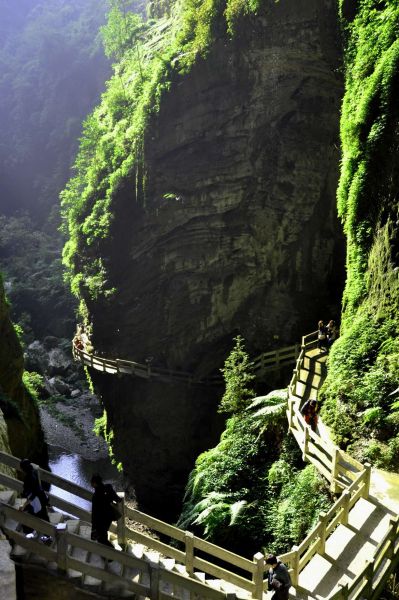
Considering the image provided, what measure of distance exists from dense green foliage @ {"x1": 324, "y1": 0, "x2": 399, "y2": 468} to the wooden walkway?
5.78ft

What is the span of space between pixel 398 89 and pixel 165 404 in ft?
63.2

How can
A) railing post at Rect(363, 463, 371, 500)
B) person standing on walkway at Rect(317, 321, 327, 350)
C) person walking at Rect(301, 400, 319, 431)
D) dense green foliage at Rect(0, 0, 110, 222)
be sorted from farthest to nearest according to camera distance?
dense green foliage at Rect(0, 0, 110, 222) → person standing on walkway at Rect(317, 321, 327, 350) → person walking at Rect(301, 400, 319, 431) → railing post at Rect(363, 463, 371, 500)

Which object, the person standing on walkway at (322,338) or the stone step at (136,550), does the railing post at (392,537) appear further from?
the person standing on walkway at (322,338)

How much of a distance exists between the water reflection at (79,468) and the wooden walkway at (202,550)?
23.1 meters

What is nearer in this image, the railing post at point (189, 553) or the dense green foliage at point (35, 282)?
the railing post at point (189, 553)

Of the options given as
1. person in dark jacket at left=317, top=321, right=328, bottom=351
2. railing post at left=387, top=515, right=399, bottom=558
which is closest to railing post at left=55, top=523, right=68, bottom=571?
railing post at left=387, top=515, right=399, bottom=558

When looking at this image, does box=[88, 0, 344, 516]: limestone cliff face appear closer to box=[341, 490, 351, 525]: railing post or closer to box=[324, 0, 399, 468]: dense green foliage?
box=[324, 0, 399, 468]: dense green foliage

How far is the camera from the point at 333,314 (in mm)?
27438

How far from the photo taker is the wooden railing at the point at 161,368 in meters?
26.5

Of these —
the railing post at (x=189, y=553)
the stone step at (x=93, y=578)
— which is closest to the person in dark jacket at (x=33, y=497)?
the stone step at (x=93, y=578)

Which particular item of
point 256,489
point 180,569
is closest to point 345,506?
point 180,569

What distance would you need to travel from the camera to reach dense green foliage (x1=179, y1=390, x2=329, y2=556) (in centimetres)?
1389

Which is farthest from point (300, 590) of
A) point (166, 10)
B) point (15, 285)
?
point (15, 285)

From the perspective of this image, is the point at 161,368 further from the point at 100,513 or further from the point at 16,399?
the point at 100,513
